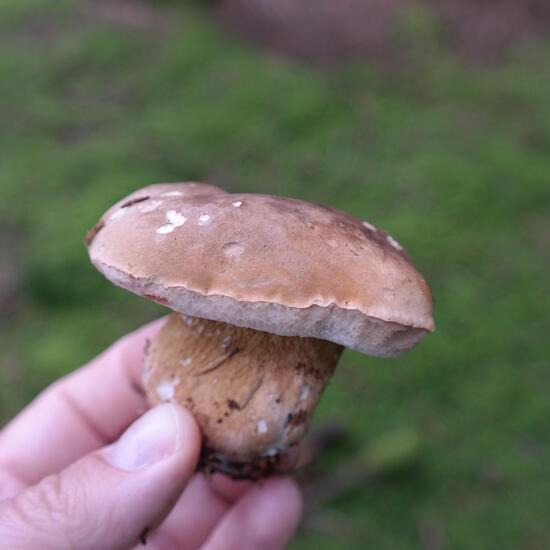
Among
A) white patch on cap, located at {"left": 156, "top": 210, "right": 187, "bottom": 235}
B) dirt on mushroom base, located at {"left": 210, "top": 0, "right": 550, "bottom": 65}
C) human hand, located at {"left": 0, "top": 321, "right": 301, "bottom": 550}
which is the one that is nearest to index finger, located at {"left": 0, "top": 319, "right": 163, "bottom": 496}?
human hand, located at {"left": 0, "top": 321, "right": 301, "bottom": 550}

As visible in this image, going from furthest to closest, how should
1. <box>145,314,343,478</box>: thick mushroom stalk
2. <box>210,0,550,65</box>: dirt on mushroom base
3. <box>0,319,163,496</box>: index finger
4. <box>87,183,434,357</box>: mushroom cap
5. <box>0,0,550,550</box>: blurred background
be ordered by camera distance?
<box>210,0,550,65</box>: dirt on mushroom base, <box>0,0,550,550</box>: blurred background, <box>0,319,163,496</box>: index finger, <box>145,314,343,478</box>: thick mushroom stalk, <box>87,183,434,357</box>: mushroom cap

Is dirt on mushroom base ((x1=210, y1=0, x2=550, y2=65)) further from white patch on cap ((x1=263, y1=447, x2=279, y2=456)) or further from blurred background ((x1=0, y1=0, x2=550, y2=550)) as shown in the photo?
white patch on cap ((x1=263, y1=447, x2=279, y2=456))

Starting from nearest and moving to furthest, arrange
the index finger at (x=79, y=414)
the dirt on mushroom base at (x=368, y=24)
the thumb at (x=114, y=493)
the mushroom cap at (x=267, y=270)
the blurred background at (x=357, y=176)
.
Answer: the mushroom cap at (x=267, y=270), the thumb at (x=114, y=493), the index finger at (x=79, y=414), the blurred background at (x=357, y=176), the dirt on mushroom base at (x=368, y=24)

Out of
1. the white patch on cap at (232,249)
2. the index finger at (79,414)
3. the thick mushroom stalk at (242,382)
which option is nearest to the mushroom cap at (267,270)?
the white patch on cap at (232,249)

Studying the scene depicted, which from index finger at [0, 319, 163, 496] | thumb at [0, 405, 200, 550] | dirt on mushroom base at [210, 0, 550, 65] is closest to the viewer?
thumb at [0, 405, 200, 550]

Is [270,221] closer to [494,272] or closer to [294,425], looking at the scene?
[294,425]

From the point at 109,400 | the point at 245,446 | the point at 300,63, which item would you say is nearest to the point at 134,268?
the point at 245,446

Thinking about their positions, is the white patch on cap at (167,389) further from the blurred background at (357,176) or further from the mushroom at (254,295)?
the blurred background at (357,176)
